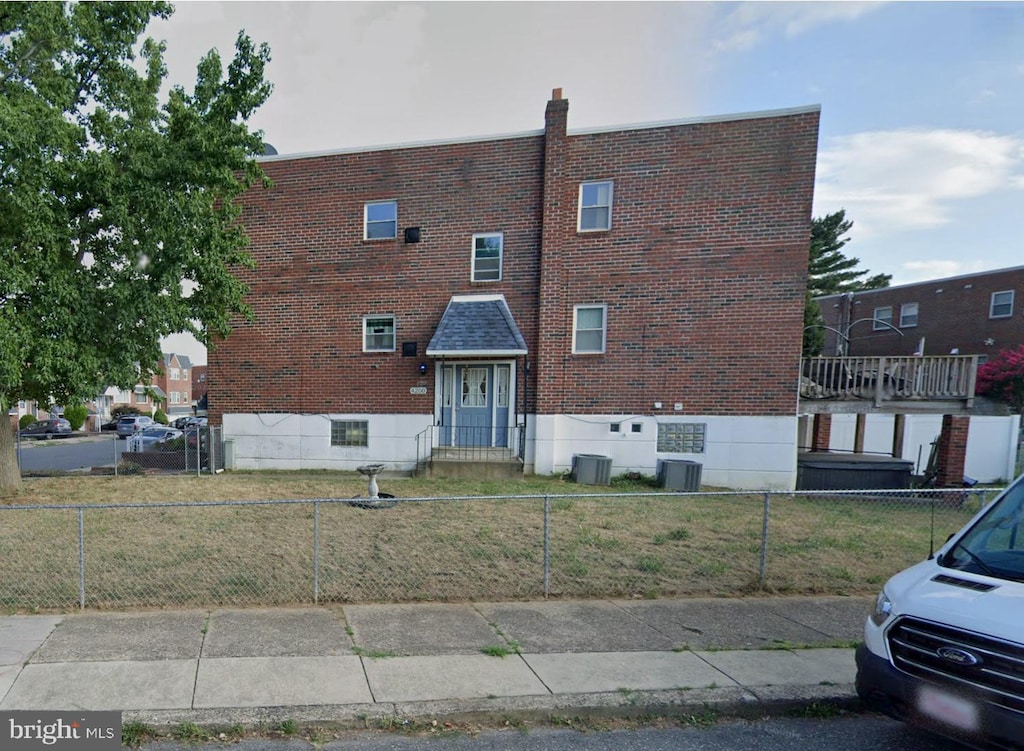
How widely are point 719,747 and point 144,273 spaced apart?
421 inches

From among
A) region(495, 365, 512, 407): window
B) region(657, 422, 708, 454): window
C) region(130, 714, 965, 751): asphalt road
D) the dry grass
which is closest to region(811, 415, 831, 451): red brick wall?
the dry grass

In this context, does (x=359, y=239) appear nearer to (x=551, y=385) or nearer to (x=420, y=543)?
(x=551, y=385)

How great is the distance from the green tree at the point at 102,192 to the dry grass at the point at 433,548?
113 inches

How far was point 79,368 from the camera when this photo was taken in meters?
8.47

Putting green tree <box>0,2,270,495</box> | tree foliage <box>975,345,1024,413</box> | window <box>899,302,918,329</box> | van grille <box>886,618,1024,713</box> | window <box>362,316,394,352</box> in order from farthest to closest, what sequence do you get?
window <box>899,302,918,329</box>, tree foliage <box>975,345,1024,413</box>, window <box>362,316,394,352</box>, green tree <box>0,2,270,495</box>, van grille <box>886,618,1024,713</box>

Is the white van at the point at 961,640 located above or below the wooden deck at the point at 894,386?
below

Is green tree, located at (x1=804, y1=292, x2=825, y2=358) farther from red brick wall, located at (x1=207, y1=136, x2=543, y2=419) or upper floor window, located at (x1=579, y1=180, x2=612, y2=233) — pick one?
red brick wall, located at (x1=207, y1=136, x2=543, y2=419)

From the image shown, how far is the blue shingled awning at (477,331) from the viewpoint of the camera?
12.2 m

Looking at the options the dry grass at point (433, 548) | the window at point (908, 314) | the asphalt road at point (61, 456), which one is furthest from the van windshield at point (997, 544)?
the window at point (908, 314)

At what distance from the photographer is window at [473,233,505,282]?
519 inches

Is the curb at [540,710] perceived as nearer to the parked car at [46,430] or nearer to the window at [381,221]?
the window at [381,221]

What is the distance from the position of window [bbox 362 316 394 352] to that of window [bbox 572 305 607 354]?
491 cm

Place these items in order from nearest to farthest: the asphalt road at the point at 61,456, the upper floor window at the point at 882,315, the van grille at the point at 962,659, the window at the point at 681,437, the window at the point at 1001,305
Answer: the van grille at the point at 962,659, the window at the point at 681,437, the asphalt road at the point at 61,456, the window at the point at 1001,305, the upper floor window at the point at 882,315

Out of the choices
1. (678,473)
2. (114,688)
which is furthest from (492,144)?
(114,688)
